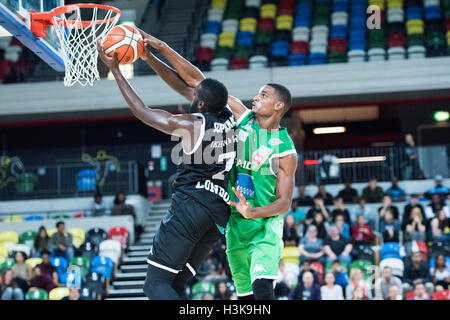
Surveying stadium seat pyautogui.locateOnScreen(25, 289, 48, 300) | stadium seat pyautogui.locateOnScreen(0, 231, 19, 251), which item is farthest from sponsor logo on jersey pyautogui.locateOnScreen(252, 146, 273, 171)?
stadium seat pyautogui.locateOnScreen(0, 231, 19, 251)

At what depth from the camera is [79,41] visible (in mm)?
6805

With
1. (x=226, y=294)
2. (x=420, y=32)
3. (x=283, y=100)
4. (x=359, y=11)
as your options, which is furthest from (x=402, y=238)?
(x=283, y=100)

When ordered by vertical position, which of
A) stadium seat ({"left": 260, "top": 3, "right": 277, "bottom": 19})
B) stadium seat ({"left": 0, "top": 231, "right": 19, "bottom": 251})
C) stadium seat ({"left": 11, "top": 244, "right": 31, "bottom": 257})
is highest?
stadium seat ({"left": 260, "top": 3, "right": 277, "bottom": 19})

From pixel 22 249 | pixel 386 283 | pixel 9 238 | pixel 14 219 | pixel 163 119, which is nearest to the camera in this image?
pixel 163 119

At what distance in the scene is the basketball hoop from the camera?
624cm

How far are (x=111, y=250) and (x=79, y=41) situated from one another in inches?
295

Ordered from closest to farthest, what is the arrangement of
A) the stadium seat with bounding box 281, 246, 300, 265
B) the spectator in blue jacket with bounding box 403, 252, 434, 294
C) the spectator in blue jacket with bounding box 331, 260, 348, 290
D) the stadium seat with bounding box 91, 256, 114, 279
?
the spectator in blue jacket with bounding box 331, 260, 348, 290
the spectator in blue jacket with bounding box 403, 252, 434, 294
the stadium seat with bounding box 281, 246, 300, 265
the stadium seat with bounding box 91, 256, 114, 279

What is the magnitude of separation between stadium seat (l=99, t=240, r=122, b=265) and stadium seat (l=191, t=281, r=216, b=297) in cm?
216

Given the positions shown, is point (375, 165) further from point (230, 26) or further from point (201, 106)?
point (201, 106)

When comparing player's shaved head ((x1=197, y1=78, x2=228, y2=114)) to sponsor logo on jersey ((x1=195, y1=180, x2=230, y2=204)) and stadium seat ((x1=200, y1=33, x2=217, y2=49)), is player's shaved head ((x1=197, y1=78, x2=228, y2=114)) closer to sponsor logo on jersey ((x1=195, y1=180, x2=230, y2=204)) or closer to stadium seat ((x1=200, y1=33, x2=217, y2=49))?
sponsor logo on jersey ((x1=195, y1=180, x2=230, y2=204))

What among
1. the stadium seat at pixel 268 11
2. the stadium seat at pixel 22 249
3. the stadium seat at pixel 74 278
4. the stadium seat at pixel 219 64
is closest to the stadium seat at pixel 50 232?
the stadium seat at pixel 22 249

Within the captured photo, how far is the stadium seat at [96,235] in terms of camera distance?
13.9 metres

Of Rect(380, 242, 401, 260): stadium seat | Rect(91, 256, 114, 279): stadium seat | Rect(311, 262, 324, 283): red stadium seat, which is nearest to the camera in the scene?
Rect(311, 262, 324, 283): red stadium seat

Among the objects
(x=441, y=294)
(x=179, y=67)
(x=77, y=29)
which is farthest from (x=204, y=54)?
(x=179, y=67)
